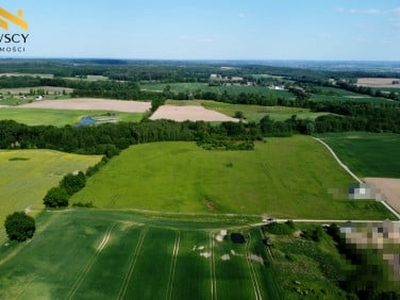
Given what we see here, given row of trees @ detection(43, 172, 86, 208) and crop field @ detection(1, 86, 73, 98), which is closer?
row of trees @ detection(43, 172, 86, 208)

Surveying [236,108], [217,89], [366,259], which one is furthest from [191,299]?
[217,89]

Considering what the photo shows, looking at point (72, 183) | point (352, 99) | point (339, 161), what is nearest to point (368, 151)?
point (339, 161)

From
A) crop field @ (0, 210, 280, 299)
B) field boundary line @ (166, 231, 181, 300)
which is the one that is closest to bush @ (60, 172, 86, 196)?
crop field @ (0, 210, 280, 299)

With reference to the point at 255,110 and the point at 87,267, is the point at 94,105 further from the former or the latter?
the point at 87,267

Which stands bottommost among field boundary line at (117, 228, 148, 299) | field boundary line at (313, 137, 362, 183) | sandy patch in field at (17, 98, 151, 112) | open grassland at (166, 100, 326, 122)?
field boundary line at (117, 228, 148, 299)

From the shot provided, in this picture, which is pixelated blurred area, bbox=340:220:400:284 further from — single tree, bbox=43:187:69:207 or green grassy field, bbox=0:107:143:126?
green grassy field, bbox=0:107:143:126

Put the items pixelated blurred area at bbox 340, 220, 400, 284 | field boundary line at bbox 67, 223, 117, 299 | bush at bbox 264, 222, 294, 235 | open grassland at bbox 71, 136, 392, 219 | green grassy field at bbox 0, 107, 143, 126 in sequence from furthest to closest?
1. green grassy field at bbox 0, 107, 143, 126
2. open grassland at bbox 71, 136, 392, 219
3. bush at bbox 264, 222, 294, 235
4. field boundary line at bbox 67, 223, 117, 299
5. pixelated blurred area at bbox 340, 220, 400, 284

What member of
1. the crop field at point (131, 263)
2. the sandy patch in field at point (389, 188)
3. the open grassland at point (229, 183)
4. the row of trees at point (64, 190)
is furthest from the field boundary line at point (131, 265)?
the sandy patch in field at point (389, 188)
